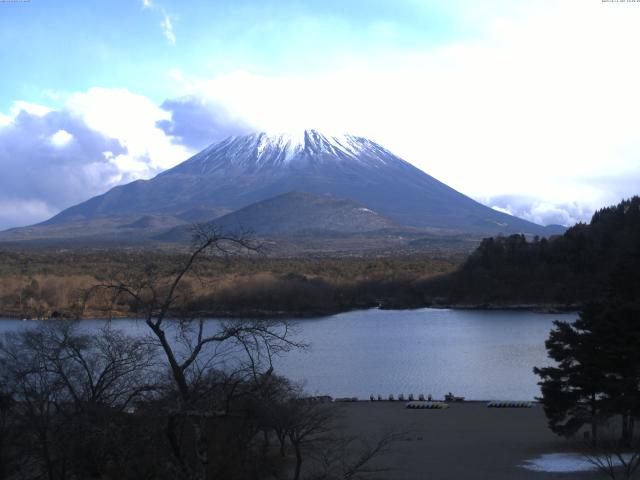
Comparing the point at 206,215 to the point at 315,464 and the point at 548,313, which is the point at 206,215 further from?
the point at 315,464

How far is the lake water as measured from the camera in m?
19.4

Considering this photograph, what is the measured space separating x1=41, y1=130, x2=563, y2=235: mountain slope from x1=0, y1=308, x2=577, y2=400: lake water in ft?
241

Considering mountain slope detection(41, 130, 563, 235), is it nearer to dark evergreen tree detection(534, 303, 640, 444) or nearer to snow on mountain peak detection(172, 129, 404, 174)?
snow on mountain peak detection(172, 129, 404, 174)

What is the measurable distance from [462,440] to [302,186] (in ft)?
351

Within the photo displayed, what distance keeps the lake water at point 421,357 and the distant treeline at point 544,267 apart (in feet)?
32.2

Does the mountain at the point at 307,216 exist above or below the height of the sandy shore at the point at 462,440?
above

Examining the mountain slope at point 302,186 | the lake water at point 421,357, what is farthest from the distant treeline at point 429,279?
the mountain slope at point 302,186

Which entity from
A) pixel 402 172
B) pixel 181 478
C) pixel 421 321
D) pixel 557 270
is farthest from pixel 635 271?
pixel 402 172

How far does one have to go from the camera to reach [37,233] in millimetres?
109438

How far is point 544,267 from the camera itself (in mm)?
49781

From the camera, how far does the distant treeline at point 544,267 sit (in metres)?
47.6

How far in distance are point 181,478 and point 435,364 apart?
743 inches

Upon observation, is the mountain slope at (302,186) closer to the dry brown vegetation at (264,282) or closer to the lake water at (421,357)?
the dry brown vegetation at (264,282)

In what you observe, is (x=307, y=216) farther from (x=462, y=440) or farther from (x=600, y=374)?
(x=600, y=374)
